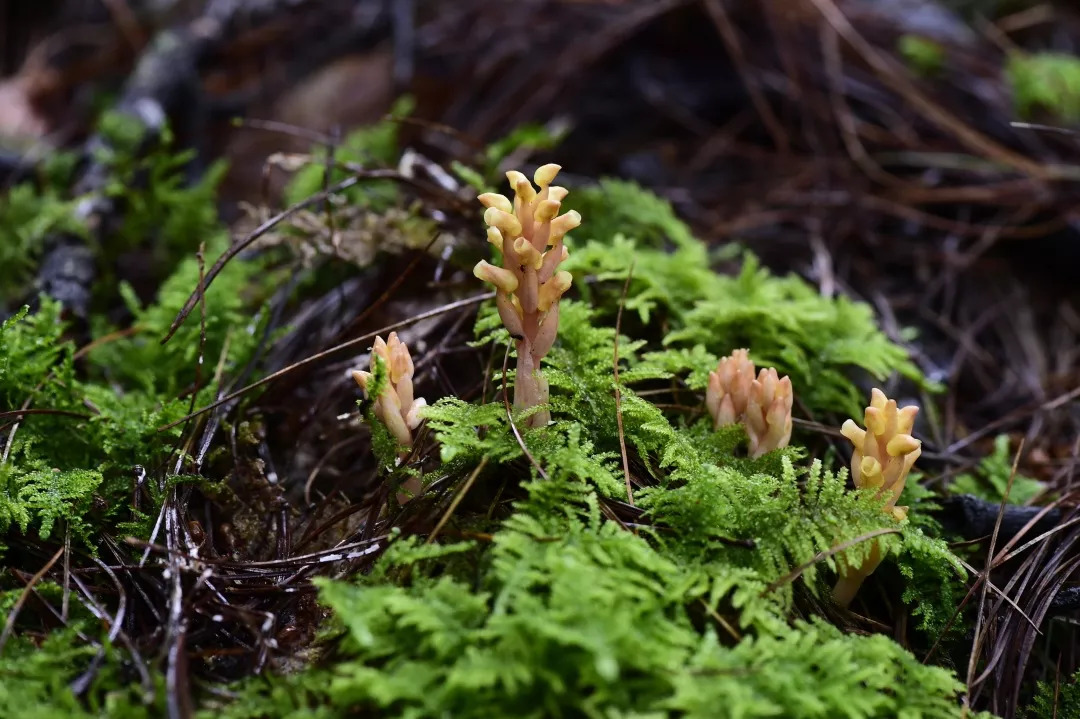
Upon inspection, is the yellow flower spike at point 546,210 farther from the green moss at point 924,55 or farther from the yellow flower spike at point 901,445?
the green moss at point 924,55

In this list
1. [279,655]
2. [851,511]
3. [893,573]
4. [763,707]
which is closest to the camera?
[763,707]

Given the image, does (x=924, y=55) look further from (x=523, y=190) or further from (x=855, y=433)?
(x=523, y=190)

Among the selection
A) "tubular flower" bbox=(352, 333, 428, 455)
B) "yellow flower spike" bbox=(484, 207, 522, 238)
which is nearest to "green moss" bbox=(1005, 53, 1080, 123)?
"yellow flower spike" bbox=(484, 207, 522, 238)

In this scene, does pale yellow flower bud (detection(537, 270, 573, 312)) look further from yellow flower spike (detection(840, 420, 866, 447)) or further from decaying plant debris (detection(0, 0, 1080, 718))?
yellow flower spike (detection(840, 420, 866, 447))

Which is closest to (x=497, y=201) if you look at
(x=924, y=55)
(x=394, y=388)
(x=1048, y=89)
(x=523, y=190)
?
(x=523, y=190)

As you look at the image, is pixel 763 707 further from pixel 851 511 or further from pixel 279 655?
pixel 279 655

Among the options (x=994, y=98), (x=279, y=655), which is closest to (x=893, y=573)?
(x=279, y=655)
